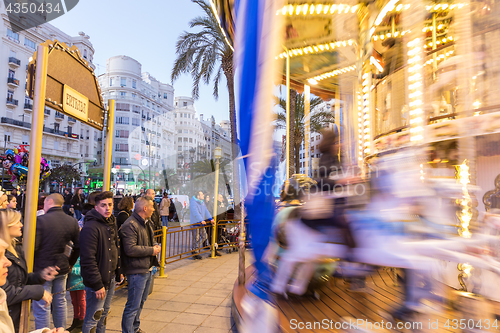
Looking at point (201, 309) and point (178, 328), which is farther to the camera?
point (201, 309)

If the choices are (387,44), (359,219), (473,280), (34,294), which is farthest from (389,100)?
(34,294)

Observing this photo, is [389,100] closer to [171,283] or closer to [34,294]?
[34,294]

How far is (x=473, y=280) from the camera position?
400 centimetres

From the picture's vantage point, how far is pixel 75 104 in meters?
3.28

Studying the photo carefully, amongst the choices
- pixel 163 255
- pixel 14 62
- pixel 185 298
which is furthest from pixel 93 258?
pixel 14 62

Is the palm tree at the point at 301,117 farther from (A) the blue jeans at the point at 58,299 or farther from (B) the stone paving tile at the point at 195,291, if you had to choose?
(A) the blue jeans at the point at 58,299

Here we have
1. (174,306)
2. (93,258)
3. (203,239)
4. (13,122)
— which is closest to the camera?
(93,258)

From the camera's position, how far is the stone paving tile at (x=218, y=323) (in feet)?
13.9

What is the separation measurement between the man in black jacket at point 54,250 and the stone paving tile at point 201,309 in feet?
5.94

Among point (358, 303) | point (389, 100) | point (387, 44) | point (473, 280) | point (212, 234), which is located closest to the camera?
point (358, 303)

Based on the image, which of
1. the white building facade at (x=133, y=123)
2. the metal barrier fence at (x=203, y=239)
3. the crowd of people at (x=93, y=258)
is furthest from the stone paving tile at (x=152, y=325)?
the white building facade at (x=133, y=123)

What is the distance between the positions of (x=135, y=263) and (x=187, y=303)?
1921 mm

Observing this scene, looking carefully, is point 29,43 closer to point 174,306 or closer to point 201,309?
point 174,306

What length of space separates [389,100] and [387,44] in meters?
1.27
